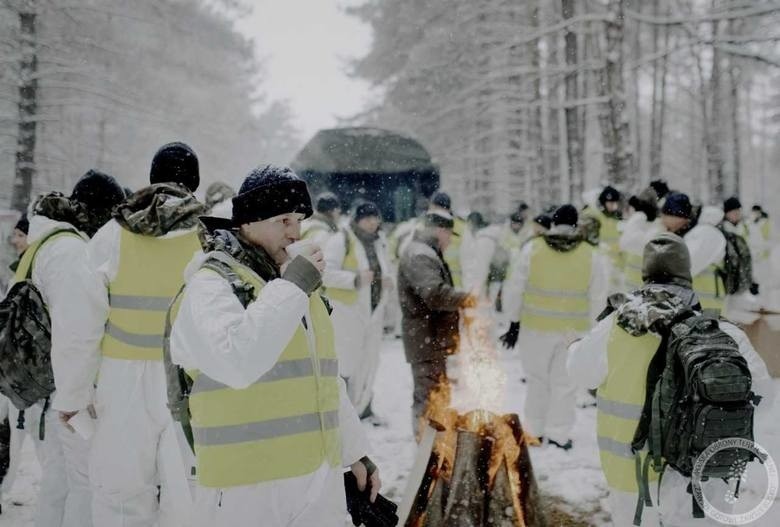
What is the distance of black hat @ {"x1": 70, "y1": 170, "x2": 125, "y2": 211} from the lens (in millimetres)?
3912

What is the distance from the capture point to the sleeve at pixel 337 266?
6.46m

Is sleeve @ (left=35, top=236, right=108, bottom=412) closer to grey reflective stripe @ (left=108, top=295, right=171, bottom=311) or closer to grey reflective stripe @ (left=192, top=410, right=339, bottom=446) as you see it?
grey reflective stripe @ (left=108, top=295, right=171, bottom=311)

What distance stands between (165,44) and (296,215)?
1477cm

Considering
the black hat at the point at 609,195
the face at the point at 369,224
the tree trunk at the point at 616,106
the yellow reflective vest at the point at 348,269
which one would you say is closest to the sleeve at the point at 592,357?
the yellow reflective vest at the point at 348,269

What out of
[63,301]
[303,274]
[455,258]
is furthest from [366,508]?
[455,258]

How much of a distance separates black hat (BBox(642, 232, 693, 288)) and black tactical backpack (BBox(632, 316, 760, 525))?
0.37 meters

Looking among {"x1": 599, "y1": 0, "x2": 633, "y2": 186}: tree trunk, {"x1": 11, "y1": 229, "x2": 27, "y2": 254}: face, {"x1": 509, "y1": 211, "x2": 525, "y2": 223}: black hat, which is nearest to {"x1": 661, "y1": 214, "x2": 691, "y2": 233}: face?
{"x1": 599, "y1": 0, "x2": 633, "y2": 186}: tree trunk

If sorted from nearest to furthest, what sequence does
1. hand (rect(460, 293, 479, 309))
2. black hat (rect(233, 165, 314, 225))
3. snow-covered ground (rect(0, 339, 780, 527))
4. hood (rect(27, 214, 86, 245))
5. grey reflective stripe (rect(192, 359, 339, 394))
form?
grey reflective stripe (rect(192, 359, 339, 394)) → black hat (rect(233, 165, 314, 225)) → hood (rect(27, 214, 86, 245)) → snow-covered ground (rect(0, 339, 780, 527)) → hand (rect(460, 293, 479, 309))

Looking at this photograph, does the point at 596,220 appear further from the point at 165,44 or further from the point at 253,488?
the point at 165,44

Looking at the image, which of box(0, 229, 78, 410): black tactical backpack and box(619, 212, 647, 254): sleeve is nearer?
box(0, 229, 78, 410): black tactical backpack

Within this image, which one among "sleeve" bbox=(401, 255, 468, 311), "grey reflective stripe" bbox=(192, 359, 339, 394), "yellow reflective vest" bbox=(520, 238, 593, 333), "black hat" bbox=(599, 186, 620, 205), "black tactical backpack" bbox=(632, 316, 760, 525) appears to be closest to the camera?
"grey reflective stripe" bbox=(192, 359, 339, 394)

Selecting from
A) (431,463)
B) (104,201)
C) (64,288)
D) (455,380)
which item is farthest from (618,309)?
(455,380)

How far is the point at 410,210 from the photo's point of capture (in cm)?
1830

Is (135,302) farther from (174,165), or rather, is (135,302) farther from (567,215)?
(567,215)
